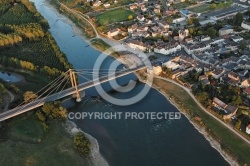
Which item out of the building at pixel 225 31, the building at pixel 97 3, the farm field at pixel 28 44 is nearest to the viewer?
the farm field at pixel 28 44

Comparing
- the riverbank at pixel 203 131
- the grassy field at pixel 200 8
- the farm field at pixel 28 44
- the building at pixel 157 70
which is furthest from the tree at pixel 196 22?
the farm field at pixel 28 44

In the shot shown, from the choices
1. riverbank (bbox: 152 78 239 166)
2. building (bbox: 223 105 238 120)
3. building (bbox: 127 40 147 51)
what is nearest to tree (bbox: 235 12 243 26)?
building (bbox: 127 40 147 51)

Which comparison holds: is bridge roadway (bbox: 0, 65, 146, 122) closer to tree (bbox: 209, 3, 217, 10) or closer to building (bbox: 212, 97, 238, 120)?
building (bbox: 212, 97, 238, 120)

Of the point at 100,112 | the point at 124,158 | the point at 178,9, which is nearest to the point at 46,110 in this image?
the point at 100,112

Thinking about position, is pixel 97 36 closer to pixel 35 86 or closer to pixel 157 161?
pixel 35 86

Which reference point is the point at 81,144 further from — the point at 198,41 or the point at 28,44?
the point at 198,41

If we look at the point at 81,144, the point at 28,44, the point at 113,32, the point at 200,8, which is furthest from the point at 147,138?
the point at 200,8

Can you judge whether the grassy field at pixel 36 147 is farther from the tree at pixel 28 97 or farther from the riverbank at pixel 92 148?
the tree at pixel 28 97
